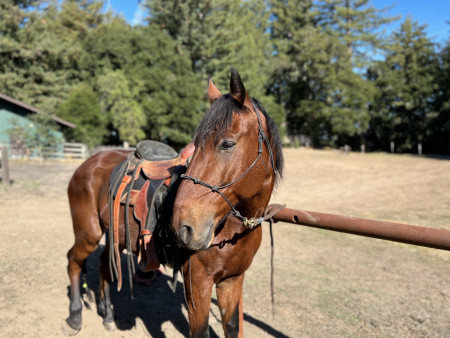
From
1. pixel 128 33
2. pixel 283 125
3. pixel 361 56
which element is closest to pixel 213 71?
pixel 128 33

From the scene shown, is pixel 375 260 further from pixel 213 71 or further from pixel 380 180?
pixel 213 71

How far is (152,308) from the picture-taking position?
3941mm

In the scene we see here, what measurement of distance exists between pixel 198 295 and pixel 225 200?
0.75m

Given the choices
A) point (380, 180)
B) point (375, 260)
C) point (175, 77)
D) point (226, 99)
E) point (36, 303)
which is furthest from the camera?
point (175, 77)

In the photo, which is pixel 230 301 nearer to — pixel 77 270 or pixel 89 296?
pixel 77 270

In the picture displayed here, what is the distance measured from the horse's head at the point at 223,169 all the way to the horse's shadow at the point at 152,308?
5.70 feet

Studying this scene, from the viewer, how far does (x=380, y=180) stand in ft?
54.4

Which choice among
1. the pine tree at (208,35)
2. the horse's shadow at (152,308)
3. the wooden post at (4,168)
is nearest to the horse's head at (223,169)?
the horse's shadow at (152,308)

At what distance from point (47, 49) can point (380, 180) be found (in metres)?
29.1

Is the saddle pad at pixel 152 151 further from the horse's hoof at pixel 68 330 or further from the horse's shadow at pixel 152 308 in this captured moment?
the horse's hoof at pixel 68 330

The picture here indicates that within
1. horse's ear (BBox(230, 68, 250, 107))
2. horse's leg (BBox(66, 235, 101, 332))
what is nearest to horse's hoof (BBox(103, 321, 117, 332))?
horse's leg (BBox(66, 235, 101, 332))

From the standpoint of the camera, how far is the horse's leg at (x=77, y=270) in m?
3.46

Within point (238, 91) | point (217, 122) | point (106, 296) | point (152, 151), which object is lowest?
point (106, 296)

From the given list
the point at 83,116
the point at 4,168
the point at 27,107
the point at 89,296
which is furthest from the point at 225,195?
the point at 83,116
